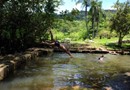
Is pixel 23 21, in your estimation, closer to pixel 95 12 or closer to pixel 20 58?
pixel 20 58

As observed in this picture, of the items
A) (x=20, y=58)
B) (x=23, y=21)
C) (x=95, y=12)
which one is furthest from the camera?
(x=95, y=12)

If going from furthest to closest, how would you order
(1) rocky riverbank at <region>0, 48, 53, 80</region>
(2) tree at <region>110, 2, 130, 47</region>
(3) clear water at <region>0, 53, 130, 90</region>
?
1. (2) tree at <region>110, 2, 130, 47</region>
2. (1) rocky riverbank at <region>0, 48, 53, 80</region>
3. (3) clear water at <region>0, 53, 130, 90</region>

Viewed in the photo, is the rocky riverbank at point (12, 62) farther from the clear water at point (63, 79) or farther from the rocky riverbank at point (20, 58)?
the clear water at point (63, 79)

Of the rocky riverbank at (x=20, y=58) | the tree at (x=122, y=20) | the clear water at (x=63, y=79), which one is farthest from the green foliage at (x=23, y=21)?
the tree at (x=122, y=20)

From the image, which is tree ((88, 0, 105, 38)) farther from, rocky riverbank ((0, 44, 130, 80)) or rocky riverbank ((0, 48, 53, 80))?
rocky riverbank ((0, 48, 53, 80))

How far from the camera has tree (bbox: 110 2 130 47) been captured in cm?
5022

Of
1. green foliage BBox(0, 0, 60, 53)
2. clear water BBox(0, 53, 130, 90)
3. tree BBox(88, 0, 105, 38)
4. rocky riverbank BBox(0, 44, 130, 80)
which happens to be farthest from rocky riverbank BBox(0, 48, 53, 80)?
tree BBox(88, 0, 105, 38)

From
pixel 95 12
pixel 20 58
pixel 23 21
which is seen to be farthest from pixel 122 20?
pixel 95 12

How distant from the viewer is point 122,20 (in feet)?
166

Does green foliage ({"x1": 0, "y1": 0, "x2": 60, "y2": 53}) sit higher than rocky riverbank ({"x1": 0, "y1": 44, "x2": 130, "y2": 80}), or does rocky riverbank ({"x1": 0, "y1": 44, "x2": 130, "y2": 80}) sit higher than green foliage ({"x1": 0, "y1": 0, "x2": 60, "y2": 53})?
green foliage ({"x1": 0, "y1": 0, "x2": 60, "y2": 53})

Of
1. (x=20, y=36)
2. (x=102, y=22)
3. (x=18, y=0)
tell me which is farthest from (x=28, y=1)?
(x=102, y=22)

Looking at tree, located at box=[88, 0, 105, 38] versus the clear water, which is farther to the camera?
tree, located at box=[88, 0, 105, 38]

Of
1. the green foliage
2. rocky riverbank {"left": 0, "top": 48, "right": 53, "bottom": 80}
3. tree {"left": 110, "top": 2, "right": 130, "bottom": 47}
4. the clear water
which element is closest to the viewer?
the clear water

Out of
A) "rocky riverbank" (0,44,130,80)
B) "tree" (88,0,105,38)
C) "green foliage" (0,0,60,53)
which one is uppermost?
"tree" (88,0,105,38)
